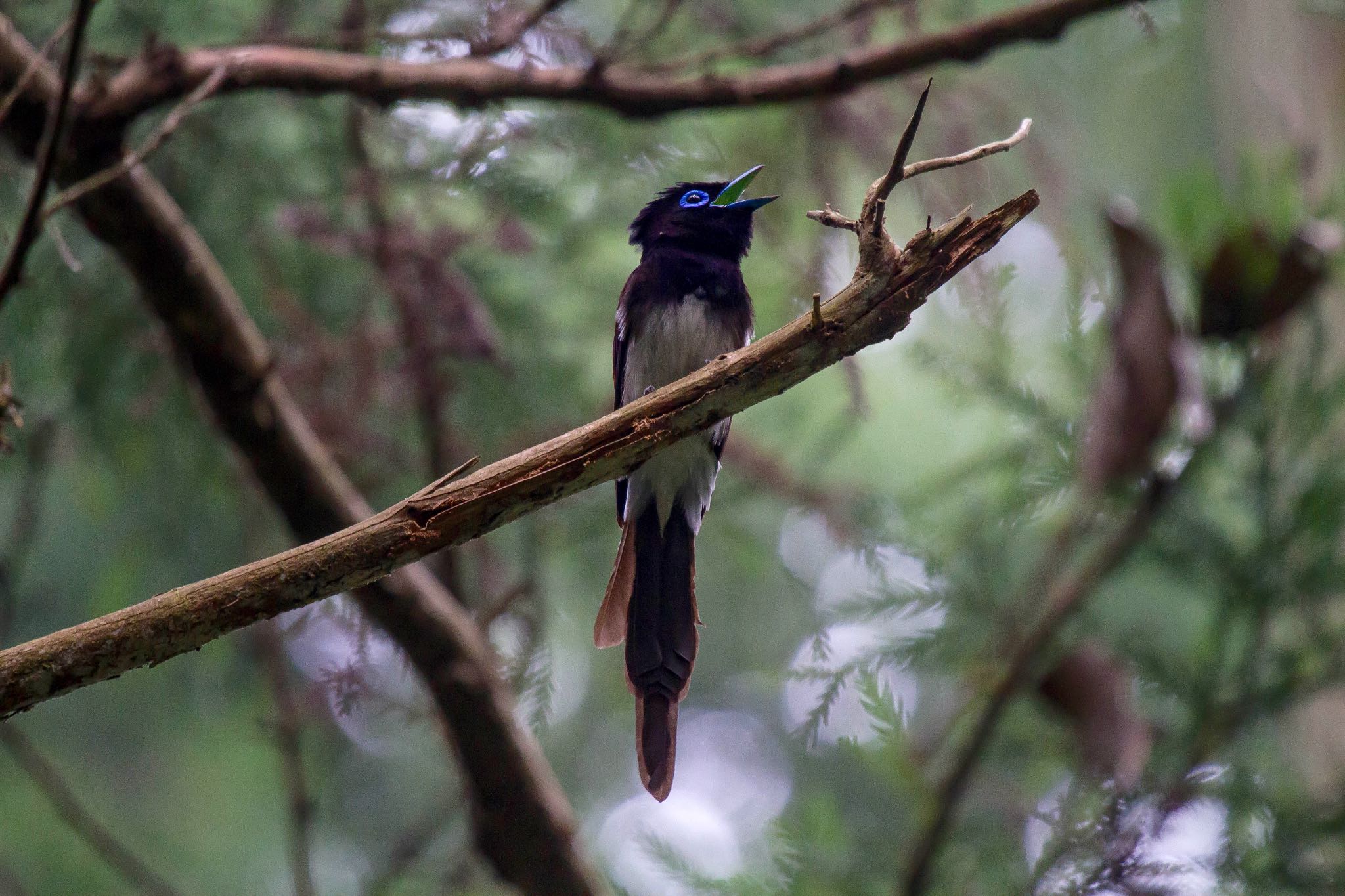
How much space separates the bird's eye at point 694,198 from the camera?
2.83 metres

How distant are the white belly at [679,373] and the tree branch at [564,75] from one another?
0.65m

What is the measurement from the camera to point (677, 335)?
288cm

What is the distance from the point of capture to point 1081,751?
3256 millimetres

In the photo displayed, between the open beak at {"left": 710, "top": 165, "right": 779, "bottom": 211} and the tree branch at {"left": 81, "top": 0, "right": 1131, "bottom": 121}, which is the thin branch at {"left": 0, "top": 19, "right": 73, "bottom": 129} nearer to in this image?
the tree branch at {"left": 81, "top": 0, "right": 1131, "bottom": 121}

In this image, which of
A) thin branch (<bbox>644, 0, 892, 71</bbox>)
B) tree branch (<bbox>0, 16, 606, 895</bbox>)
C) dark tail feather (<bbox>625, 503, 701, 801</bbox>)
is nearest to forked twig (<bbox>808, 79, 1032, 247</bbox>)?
dark tail feather (<bbox>625, 503, 701, 801</bbox>)

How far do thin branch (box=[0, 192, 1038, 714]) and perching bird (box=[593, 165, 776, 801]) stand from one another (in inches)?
30.4

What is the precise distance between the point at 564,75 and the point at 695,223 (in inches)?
→ 25.3

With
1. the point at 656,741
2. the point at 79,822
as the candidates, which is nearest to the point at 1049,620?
the point at 656,741

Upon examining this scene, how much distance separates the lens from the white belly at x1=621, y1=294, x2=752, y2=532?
2.88 m

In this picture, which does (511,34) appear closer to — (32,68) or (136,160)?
(136,160)

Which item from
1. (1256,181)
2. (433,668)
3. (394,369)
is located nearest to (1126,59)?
(1256,181)

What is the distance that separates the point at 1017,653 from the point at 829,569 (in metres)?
2.12

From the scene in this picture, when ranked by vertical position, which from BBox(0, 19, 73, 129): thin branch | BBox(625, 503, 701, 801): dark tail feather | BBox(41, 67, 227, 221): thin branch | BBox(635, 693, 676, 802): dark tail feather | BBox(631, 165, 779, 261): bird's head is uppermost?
BBox(0, 19, 73, 129): thin branch

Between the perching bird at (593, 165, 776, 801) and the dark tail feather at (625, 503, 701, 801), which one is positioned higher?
the perching bird at (593, 165, 776, 801)
